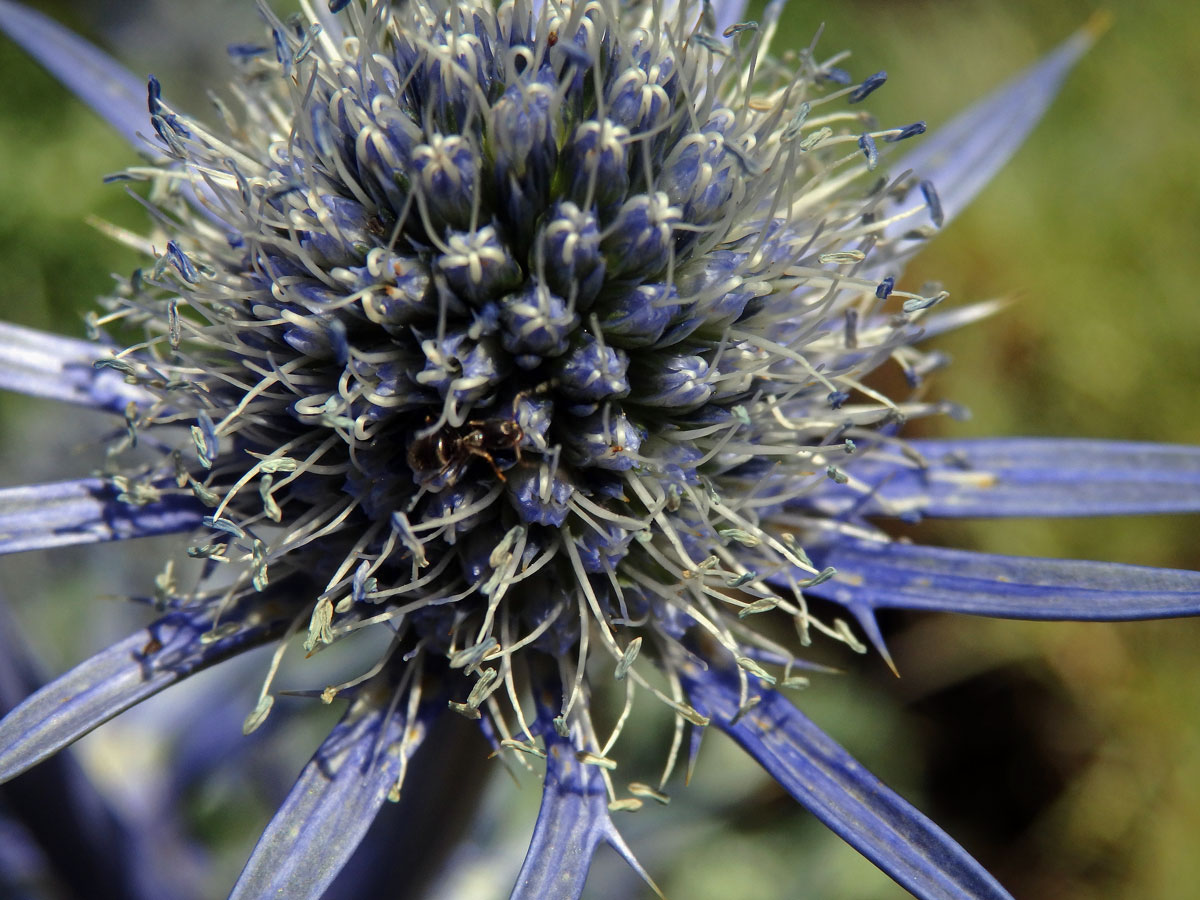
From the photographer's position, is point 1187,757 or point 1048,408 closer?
point 1187,757

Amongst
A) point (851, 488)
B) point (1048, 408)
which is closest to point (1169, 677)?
point (1048, 408)

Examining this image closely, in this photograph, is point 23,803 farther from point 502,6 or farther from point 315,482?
point 502,6

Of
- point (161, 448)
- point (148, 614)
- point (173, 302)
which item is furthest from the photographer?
point (148, 614)

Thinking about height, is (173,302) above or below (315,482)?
above

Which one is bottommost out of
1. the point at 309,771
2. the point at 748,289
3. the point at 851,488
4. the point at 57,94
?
the point at 851,488

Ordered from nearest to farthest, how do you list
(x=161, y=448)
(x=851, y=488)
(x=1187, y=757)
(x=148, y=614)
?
(x=161, y=448), (x=851, y=488), (x=148, y=614), (x=1187, y=757)
